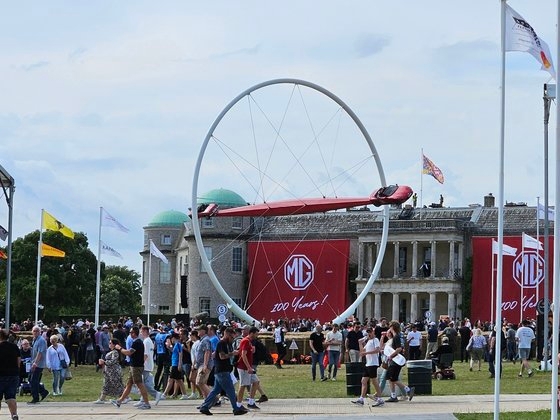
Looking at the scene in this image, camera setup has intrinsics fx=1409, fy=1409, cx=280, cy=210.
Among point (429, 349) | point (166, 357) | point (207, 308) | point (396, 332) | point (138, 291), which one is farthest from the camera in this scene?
point (138, 291)

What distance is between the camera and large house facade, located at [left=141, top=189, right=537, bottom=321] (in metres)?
113

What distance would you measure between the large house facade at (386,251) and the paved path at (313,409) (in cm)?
7900

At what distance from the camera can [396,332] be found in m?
30.8

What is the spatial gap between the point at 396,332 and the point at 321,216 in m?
88.3

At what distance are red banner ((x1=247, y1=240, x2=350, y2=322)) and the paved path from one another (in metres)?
73.9

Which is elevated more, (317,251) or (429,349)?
(317,251)

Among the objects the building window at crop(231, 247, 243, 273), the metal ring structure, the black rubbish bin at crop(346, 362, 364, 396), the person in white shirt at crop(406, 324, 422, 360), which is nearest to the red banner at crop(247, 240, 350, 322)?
the building window at crop(231, 247, 243, 273)

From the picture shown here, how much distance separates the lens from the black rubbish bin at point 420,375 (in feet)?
108

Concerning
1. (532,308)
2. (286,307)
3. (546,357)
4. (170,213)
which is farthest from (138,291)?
(546,357)

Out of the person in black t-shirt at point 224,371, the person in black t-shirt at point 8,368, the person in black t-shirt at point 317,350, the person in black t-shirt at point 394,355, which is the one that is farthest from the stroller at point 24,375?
the person in black t-shirt at point 8,368

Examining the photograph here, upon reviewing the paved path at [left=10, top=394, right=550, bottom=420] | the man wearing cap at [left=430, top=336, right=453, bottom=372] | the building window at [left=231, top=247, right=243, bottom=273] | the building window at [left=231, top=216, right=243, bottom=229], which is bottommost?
the paved path at [left=10, top=394, right=550, bottom=420]

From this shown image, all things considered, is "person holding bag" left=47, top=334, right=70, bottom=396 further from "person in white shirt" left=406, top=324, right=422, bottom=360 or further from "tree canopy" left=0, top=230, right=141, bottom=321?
"tree canopy" left=0, top=230, right=141, bottom=321

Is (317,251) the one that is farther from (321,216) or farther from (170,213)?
(170,213)

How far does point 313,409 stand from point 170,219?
9985 centimetres
